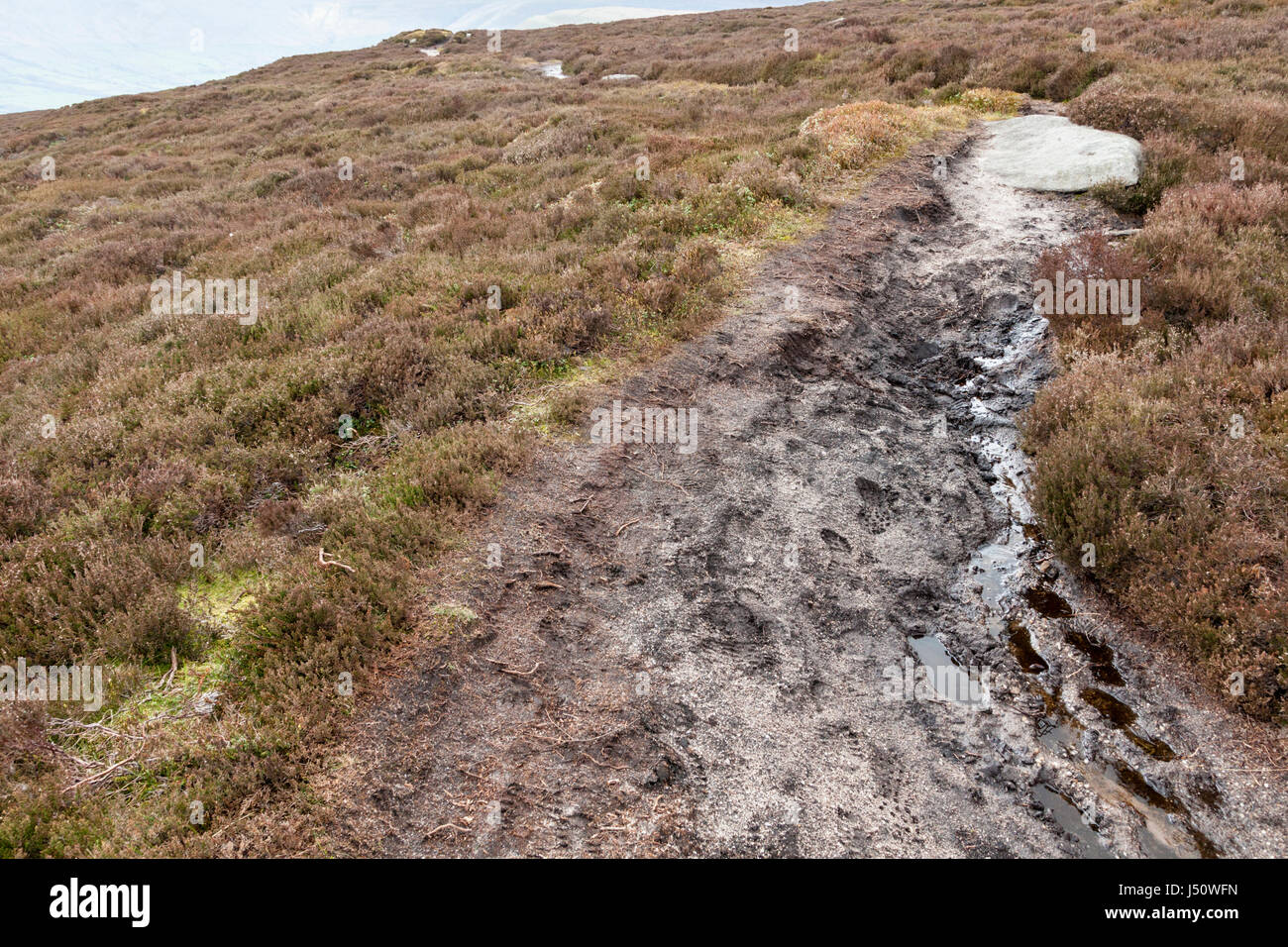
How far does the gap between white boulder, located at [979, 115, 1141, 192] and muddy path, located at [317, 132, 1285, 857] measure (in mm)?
7856

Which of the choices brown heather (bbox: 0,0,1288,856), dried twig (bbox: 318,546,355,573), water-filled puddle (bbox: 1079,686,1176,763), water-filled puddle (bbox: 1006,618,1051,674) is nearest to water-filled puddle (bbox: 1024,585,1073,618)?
water-filled puddle (bbox: 1006,618,1051,674)

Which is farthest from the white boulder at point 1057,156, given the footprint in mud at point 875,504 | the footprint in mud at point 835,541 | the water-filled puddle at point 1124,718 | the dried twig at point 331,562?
the dried twig at point 331,562

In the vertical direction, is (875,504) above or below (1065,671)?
above

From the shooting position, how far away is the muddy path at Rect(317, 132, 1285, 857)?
4.47m

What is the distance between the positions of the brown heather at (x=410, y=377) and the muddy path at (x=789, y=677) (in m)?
0.55

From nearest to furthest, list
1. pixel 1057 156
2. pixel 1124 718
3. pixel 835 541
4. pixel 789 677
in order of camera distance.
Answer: pixel 1124 718 < pixel 789 677 < pixel 835 541 < pixel 1057 156

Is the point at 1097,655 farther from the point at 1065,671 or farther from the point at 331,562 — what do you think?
the point at 331,562

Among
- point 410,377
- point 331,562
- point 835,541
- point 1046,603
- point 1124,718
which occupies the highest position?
point 410,377

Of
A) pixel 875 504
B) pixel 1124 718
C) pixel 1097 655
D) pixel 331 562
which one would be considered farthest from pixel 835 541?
pixel 331 562

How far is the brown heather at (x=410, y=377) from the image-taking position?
5.13 m

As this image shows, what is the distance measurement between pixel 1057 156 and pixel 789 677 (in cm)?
1579

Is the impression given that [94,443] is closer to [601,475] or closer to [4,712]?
[4,712]

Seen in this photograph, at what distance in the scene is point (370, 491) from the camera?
719cm

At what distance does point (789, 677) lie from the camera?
5.59 m
